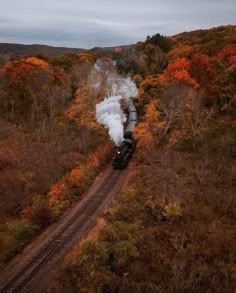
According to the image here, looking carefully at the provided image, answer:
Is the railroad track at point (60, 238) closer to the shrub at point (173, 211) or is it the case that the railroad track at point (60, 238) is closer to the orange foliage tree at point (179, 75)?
the shrub at point (173, 211)

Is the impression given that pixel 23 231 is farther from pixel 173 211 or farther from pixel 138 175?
pixel 138 175

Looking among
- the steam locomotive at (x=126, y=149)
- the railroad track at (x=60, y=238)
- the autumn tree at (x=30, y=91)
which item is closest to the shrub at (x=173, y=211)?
the railroad track at (x=60, y=238)

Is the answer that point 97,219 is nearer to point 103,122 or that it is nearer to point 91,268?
point 91,268

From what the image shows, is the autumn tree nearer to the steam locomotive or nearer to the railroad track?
the steam locomotive

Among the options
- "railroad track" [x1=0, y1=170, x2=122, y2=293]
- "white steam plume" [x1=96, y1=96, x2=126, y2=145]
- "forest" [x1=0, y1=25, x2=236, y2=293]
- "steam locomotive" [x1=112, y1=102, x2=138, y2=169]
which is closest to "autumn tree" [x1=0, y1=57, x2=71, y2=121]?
"forest" [x1=0, y1=25, x2=236, y2=293]

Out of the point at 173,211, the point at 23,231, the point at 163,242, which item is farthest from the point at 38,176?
the point at 163,242
